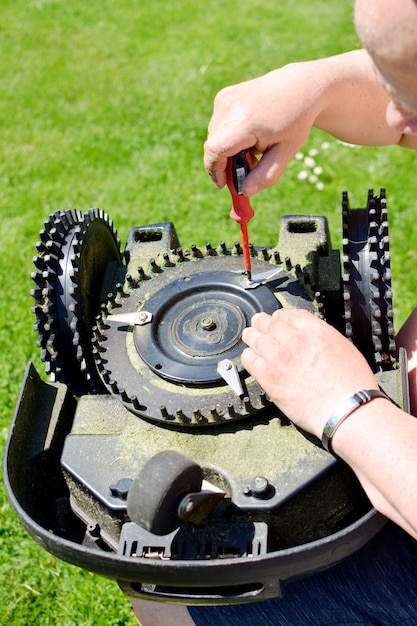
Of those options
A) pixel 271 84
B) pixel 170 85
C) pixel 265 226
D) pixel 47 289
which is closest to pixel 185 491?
pixel 47 289

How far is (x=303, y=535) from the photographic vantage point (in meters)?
1.43

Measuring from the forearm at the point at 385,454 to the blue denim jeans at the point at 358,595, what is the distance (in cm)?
31

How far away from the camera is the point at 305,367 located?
54.1 inches

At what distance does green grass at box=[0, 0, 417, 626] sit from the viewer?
7.45 ft

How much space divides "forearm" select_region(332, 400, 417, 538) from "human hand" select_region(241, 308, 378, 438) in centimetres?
5

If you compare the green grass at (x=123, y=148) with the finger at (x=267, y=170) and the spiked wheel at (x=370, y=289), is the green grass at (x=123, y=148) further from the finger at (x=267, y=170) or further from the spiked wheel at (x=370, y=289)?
the finger at (x=267, y=170)

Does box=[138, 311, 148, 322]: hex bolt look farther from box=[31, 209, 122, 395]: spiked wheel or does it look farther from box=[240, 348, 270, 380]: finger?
box=[240, 348, 270, 380]: finger

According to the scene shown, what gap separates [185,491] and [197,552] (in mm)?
139

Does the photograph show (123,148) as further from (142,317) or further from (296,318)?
(296,318)

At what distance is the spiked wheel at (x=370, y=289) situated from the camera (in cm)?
157

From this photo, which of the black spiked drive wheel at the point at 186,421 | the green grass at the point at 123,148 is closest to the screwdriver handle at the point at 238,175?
the black spiked drive wheel at the point at 186,421

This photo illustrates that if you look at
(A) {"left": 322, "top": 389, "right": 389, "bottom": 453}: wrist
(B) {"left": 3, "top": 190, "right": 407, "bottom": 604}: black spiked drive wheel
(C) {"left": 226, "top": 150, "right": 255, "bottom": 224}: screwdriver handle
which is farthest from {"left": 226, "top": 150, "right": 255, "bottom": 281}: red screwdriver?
(A) {"left": 322, "top": 389, "right": 389, "bottom": 453}: wrist

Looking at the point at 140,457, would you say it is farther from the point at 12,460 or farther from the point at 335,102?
the point at 335,102

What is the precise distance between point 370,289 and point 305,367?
31 centimetres
